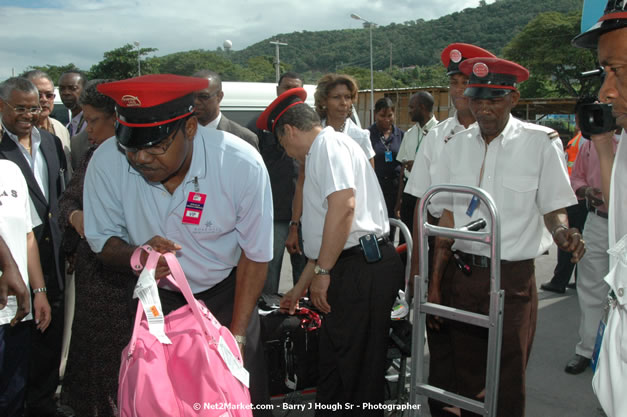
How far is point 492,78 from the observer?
2.89 meters

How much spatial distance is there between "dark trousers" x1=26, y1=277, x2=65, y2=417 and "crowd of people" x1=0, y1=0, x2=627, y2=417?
0.01 metres

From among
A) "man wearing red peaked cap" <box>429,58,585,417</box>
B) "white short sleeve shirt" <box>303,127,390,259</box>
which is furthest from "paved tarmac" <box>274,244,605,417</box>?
"white short sleeve shirt" <box>303,127,390,259</box>

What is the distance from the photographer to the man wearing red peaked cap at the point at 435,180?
123 inches

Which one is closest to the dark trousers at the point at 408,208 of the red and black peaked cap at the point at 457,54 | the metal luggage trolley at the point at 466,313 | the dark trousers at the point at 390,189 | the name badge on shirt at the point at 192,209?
the dark trousers at the point at 390,189

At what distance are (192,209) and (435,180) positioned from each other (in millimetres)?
1742

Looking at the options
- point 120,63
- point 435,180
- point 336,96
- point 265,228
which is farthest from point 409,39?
point 265,228

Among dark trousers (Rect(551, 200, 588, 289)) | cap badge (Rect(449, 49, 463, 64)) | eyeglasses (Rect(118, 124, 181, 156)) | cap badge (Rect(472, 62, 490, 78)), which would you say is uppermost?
cap badge (Rect(449, 49, 463, 64))

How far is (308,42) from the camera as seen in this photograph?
5271 inches

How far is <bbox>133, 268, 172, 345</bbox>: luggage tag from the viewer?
1.74 metres

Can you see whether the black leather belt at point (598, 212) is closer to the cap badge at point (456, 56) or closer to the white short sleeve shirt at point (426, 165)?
the white short sleeve shirt at point (426, 165)

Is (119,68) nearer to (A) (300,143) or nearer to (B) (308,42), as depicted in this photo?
(A) (300,143)

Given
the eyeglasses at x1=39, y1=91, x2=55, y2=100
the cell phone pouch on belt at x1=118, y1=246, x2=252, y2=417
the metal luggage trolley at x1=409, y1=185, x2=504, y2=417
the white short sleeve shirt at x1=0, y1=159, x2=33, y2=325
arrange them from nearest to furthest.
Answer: the cell phone pouch on belt at x1=118, y1=246, x2=252, y2=417
the metal luggage trolley at x1=409, y1=185, x2=504, y2=417
the white short sleeve shirt at x1=0, y1=159, x2=33, y2=325
the eyeglasses at x1=39, y1=91, x2=55, y2=100

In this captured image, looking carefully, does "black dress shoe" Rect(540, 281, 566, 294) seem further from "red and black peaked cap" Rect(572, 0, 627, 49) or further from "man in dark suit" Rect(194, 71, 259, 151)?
"red and black peaked cap" Rect(572, 0, 627, 49)

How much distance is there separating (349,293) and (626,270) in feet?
5.59
